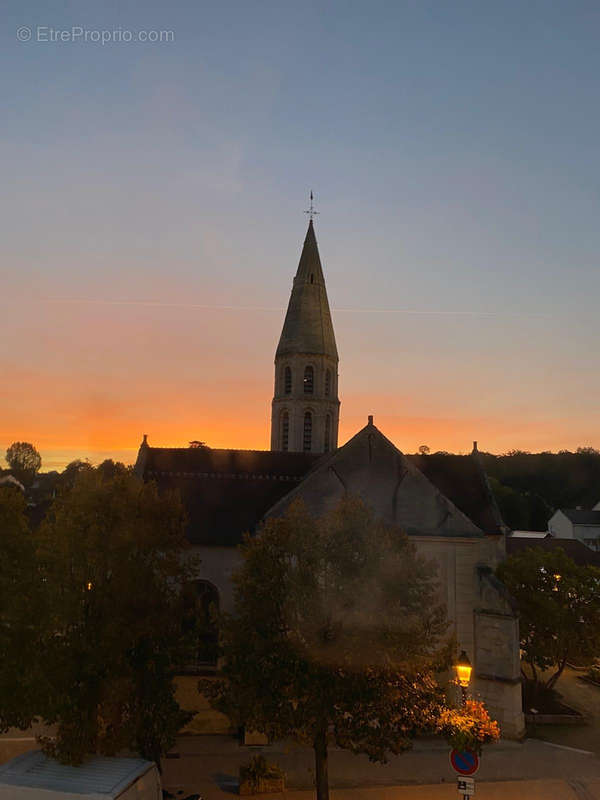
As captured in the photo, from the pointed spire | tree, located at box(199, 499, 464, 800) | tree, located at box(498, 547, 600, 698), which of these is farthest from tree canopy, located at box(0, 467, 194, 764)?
the pointed spire

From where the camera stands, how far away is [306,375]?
4622 centimetres

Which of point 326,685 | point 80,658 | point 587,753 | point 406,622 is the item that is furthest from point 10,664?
point 587,753

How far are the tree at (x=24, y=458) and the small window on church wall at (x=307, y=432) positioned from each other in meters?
114

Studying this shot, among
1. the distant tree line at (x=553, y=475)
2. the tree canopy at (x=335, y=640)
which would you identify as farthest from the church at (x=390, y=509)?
the distant tree line at (x=553, y=475)

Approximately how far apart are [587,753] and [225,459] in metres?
19.3

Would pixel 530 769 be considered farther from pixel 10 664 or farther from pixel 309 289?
pixel 309 289

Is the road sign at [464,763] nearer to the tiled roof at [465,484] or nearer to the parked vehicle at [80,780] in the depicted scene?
the parked vehicle at [80,780]

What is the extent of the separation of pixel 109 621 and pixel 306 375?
3343cm

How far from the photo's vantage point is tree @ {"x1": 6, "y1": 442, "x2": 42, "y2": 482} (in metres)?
141

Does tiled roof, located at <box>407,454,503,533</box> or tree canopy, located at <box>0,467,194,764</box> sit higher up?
tiled roof, located at <box>407,454,503,533</box>

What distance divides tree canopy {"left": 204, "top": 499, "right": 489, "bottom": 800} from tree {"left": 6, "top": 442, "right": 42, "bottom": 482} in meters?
140

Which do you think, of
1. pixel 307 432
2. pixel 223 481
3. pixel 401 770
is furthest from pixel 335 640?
pixel 307 432

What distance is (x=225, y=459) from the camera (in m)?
30.1

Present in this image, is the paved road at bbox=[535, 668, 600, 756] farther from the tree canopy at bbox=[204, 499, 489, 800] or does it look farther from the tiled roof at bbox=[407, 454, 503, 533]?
the tree canopy at bbox=[204, 499, 489, 800]
